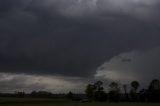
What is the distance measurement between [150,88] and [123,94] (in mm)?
16175

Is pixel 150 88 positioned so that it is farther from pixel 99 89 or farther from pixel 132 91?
pixel 99 89

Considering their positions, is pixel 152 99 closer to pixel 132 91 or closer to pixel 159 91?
pixel 159 91

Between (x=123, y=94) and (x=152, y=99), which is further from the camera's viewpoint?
(x=123, y=94)

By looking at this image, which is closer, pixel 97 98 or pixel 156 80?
pixel 97 98

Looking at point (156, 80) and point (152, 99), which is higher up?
point (156, 80)

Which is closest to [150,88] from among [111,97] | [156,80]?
[156,80]

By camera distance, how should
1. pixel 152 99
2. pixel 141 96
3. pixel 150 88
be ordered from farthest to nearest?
pixel 150 88
pixel 141 96
pixel 152 99

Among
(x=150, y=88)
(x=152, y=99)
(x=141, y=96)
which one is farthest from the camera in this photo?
(x=150, y=88)

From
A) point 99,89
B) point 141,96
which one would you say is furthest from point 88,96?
point 141,96

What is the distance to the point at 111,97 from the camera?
182 metres

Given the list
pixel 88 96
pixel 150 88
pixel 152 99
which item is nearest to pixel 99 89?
pixel 88 96

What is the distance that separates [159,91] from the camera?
6821 inches

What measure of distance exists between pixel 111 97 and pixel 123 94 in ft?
60.8

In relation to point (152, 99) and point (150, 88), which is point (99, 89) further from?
point (152, 99)
